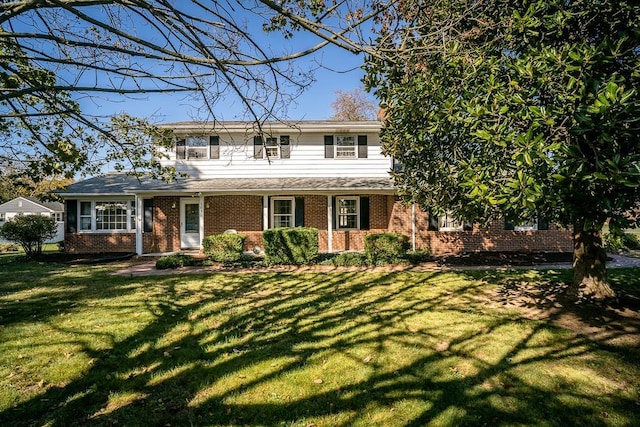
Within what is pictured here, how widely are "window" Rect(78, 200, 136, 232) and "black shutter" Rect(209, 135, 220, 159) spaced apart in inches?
180

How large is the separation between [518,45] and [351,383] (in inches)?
215

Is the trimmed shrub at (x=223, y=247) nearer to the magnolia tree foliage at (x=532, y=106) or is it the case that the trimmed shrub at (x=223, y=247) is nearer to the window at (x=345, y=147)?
the window at (x=345, y=147)

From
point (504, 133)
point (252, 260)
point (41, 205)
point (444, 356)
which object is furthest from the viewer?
point (41, 205)

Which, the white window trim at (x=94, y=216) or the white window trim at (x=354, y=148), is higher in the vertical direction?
the white window trim at (x=354, y=148)

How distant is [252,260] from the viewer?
12.5m

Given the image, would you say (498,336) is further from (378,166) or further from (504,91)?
(378,166)

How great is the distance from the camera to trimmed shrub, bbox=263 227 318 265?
1166 centimetres

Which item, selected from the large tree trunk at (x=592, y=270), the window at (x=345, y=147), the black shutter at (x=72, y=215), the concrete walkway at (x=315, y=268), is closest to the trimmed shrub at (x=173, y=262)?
the concrete walkway at (x=315, y=268)

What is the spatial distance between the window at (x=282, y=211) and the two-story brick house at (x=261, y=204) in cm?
5

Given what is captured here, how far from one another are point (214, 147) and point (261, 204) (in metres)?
3.52

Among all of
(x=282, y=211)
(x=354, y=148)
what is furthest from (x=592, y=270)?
(x=282, y=211)

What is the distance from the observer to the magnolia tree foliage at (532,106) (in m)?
3.01

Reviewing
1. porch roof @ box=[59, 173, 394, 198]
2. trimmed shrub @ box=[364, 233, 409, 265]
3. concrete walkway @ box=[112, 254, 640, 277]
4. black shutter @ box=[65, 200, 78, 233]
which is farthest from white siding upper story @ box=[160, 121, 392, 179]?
concrete walkway @ box=[112, 254, 640, 277]

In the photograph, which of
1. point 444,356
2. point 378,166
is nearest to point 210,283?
point 444,356
